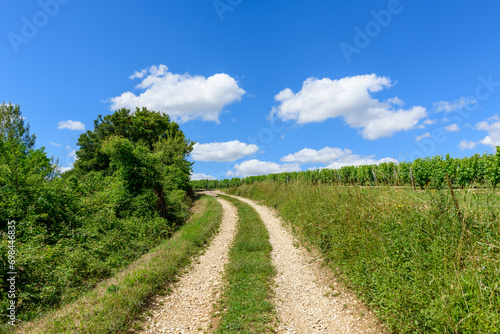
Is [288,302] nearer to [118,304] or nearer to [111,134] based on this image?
[118,304]

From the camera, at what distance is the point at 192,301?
19.4 feet

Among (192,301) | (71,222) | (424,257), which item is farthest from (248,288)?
(71,222)

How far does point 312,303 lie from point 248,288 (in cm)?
164

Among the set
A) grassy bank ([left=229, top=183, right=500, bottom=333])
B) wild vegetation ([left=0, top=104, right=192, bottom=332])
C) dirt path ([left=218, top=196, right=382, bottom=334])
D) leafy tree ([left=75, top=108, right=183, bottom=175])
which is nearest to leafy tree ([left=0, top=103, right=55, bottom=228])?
wild vegetation ([left=0, top=104, right=192, bottom=332])

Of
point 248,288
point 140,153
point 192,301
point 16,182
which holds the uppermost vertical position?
point 140,153

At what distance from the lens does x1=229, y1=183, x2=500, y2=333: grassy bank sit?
3518 mm

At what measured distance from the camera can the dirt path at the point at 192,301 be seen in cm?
489

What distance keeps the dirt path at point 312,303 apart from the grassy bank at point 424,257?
1.16 feet

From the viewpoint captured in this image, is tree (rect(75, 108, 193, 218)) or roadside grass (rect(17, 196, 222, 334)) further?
tree (rect(75, 108, 193, 218))

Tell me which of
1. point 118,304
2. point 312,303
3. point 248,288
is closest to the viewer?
point 118,304

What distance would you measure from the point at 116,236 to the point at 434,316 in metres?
10.7

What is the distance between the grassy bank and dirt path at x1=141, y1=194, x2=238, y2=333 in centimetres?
359

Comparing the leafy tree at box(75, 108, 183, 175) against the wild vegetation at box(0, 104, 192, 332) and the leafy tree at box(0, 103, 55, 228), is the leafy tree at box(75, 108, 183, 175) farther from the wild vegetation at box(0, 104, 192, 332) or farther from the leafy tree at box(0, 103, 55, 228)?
the leafy tree at box(0, 103, 55, 228)

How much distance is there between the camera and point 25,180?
9.90 metres
